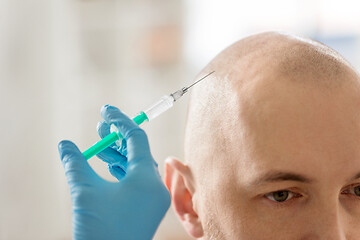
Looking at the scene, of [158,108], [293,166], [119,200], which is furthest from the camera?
[158,108]

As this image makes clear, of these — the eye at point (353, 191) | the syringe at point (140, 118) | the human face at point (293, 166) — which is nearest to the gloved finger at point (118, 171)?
the syringe at point (140, 118)

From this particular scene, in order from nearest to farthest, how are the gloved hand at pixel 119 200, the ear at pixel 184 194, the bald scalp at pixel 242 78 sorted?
the gloved hand at pixel 119 200
the bald scalp at pixel 242 78
the ear at pixel 184 194

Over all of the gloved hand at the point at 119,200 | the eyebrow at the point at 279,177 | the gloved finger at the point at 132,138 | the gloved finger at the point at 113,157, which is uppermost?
the gloved finger at the point at 113,157

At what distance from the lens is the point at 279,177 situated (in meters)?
1.06

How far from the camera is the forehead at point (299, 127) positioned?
3.43 feet

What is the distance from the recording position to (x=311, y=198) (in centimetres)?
105

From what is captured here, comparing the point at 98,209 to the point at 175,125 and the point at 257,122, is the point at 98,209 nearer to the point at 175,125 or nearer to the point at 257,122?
the point at 257,122

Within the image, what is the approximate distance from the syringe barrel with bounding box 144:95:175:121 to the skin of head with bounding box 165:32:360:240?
11 centimetres

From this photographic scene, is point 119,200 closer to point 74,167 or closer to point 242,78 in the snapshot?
point 74,167

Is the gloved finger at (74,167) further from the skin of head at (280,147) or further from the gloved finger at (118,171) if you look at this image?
the skin of head at (280,147)

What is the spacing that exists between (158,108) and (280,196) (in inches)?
14.0

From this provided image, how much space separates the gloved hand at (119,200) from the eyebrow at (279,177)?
0.23 meters

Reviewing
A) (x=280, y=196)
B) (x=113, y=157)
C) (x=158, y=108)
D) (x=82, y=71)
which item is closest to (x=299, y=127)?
(x=280, y=196)

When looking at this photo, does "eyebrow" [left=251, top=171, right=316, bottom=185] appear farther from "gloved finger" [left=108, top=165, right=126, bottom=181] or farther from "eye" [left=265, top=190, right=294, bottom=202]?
"gloved finger" [left=108, top=165, right=126, bottom=181]
